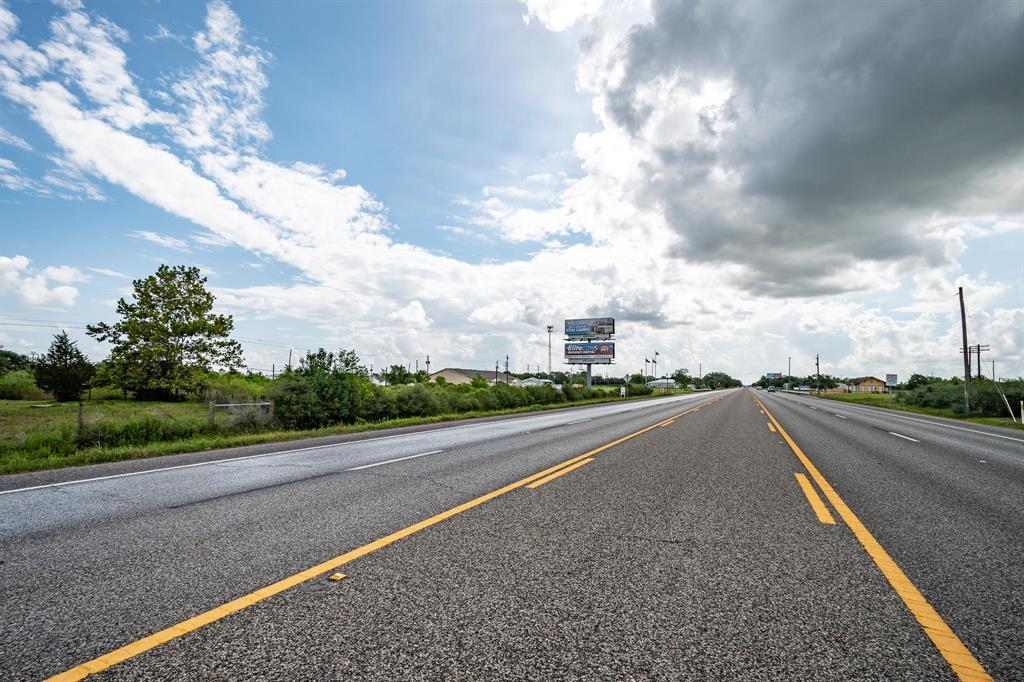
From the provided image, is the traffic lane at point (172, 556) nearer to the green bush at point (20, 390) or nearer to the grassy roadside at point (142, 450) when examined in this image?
the grassy roadside at point (142, 450)

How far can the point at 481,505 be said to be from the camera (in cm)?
566

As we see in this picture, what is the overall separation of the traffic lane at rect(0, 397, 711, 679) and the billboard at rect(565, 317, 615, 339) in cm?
6063

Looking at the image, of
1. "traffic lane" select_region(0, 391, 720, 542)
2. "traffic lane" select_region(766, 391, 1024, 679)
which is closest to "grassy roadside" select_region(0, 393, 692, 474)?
"traffic lane" select_region(0, 391, 720, 542)

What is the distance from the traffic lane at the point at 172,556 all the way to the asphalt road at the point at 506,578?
2 centimetres

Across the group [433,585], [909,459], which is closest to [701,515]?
[433,585]

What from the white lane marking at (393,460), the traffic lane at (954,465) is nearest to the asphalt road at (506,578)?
the traffic lane at (954,465)

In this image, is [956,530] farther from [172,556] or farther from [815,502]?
[172,556]

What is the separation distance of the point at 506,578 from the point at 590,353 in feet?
208

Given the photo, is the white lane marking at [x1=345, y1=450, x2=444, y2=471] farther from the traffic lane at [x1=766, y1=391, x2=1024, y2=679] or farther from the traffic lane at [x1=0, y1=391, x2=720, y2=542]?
the traffic lane at [x1=766, y1=391, x2=1024, y2=679]

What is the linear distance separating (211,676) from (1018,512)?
8071 millimetres

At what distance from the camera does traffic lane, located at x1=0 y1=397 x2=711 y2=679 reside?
281 cm

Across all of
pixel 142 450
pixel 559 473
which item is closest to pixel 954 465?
pixel 559 473

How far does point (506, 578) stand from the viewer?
11.5ft

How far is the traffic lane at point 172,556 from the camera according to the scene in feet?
9.23
